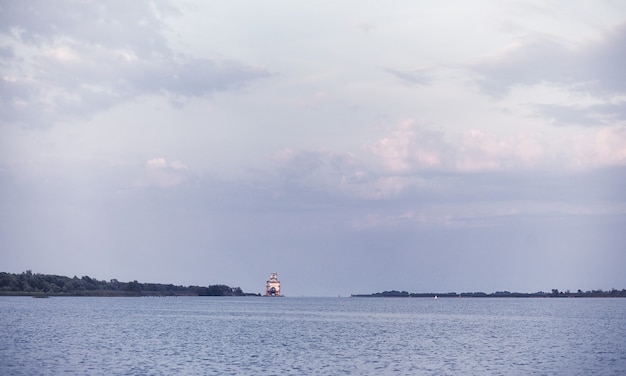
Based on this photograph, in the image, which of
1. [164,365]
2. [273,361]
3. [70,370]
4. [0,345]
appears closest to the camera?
[70,370]

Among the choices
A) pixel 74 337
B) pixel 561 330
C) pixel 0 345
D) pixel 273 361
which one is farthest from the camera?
pixel 561 330

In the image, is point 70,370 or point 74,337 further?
point 74,337

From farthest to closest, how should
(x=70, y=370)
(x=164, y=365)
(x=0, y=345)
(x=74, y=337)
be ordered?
(x=74, y=337) < (x=0, y=345) < (x=164, y=365) < (x=70, y=370)

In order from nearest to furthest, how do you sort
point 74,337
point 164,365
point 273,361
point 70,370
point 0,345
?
point 70,370
point 164,365
point 273,361
point 0,345
point 74,337

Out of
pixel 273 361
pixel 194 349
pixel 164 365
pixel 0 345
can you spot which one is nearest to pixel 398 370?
pixel 273 361

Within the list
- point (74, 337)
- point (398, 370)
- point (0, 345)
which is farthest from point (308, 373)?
point (74, 337)

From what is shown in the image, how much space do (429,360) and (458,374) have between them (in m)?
8.90

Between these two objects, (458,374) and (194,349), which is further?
(194,349)

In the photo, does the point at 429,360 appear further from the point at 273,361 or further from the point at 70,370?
the point at 70,370

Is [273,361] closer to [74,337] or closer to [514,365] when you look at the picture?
[514,365]

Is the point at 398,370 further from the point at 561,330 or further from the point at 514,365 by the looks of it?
the point at 561,330

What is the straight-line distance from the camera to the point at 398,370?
183 feet

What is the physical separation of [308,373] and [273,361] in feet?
27.8

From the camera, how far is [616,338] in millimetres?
86812
